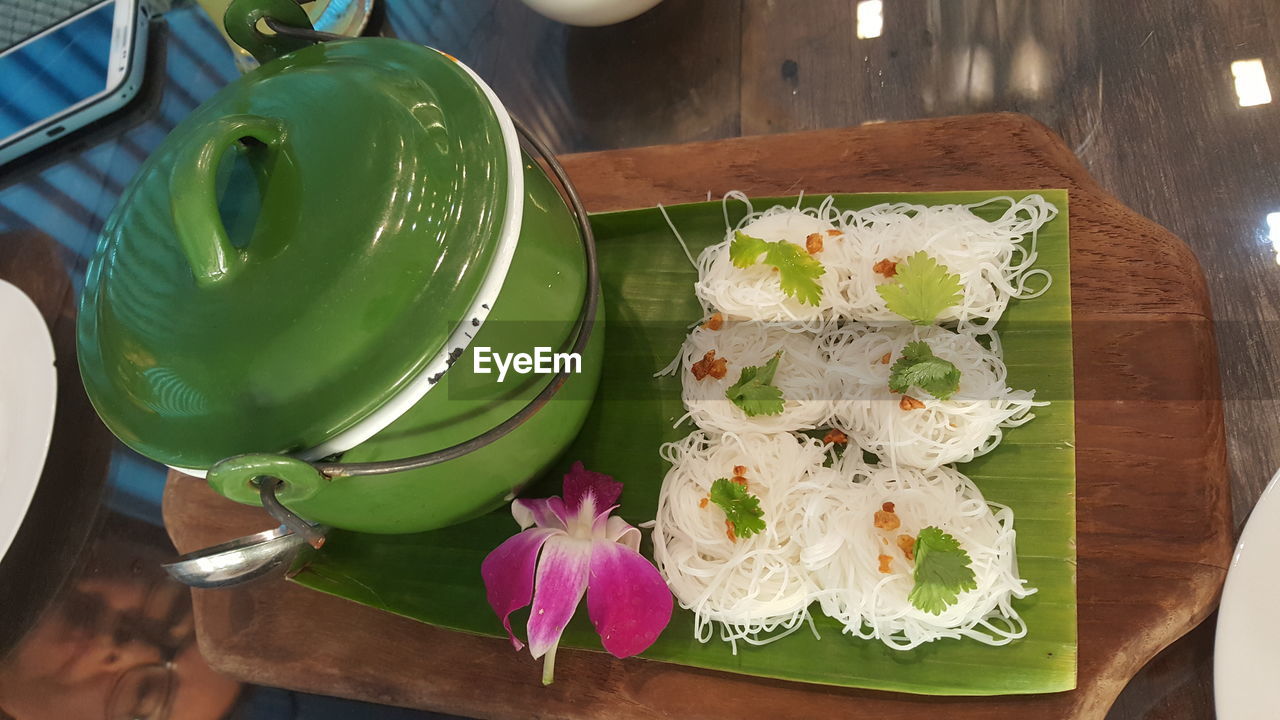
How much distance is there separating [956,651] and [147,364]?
3.26 feet

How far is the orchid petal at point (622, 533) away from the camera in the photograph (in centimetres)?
96

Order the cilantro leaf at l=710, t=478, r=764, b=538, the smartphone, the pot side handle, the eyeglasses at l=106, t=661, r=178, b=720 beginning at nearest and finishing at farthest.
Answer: the pot side handle, the cilantro leaf at l=710, t=478, r=764, b=538, the eyeglasses at l=106, t=661, r=178, b=720, the smartphone

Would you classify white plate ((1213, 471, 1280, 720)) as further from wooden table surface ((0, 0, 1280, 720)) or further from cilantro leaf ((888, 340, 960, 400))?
cilantro leaf ((888, 340, 960, 400))

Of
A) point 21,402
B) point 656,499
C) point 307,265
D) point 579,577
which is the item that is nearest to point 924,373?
point 656,499

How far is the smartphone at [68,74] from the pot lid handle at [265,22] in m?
1.11

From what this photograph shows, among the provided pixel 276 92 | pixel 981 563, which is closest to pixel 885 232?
pixel 981 563

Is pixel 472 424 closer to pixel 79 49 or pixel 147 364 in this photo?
pixel 147 364

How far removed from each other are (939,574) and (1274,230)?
84 centimetres

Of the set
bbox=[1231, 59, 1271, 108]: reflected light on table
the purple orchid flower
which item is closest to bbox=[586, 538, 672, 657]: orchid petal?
the purple orchid flower

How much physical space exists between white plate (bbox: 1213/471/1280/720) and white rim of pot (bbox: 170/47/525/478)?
938 mm

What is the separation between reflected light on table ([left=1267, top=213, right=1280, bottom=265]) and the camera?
1.10m

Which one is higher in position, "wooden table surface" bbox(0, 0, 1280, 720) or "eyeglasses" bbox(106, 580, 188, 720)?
"wooden table surface" bbox(0, 0, 1280, 720)

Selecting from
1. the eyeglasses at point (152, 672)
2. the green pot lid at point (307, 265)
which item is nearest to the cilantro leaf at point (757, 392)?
the green pot lid at point (307, 265)

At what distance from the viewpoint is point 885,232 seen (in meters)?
1.04
